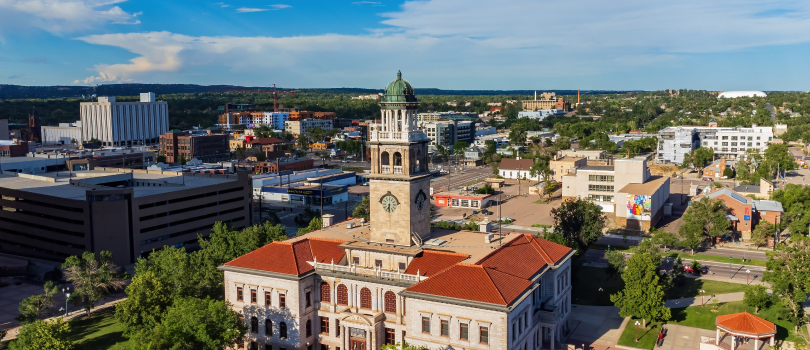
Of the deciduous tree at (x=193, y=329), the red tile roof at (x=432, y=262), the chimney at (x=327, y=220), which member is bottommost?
the deciduous tree at (x=193, y=329)

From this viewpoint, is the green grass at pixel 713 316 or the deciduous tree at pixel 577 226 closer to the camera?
the green grass at pixel 713 316

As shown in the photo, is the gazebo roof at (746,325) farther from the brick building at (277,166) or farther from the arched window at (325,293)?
the brick building at (277,166)

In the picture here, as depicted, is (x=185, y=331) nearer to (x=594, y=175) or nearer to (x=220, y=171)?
(x=594, y=175)

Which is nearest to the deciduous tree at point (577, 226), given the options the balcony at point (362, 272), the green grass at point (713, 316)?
the green grass at point (713, 316)

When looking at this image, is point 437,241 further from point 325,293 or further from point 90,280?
point 90,280

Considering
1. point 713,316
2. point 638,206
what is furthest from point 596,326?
point 638,206
